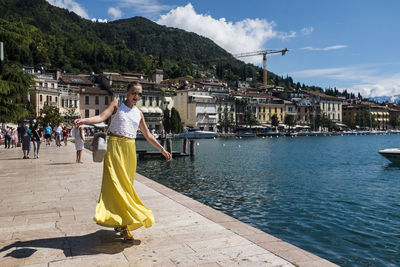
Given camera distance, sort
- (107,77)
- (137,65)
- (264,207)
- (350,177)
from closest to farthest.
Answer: (264,207)
(350,177)
(107,77)
(137,65)

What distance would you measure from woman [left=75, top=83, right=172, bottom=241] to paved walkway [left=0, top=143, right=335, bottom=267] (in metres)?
0.36

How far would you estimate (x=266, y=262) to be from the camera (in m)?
4.23

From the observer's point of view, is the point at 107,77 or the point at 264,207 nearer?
the point at 264,207

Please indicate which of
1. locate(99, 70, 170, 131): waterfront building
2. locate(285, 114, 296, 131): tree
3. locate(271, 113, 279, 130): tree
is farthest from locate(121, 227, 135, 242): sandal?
locate(285, 114, 296, 131): tree

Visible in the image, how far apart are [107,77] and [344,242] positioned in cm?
7751

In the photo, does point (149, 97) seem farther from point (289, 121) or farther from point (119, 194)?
point (119, 194)

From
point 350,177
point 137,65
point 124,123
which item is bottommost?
point 350,177

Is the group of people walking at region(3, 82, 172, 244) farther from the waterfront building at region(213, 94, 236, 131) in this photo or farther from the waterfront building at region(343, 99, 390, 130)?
the waterfront building at region(343, 99, 390, 130)

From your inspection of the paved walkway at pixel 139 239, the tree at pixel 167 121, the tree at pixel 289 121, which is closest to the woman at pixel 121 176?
the paved walkway at pixel 139 239

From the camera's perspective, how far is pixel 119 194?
4.75 m

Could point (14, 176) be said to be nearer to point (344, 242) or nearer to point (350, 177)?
point (344, 242)

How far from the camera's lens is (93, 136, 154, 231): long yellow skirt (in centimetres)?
472

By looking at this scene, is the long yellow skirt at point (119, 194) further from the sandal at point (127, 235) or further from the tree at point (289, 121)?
the tree at point (289, 121)

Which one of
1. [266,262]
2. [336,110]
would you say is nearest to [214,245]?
[266,262]
